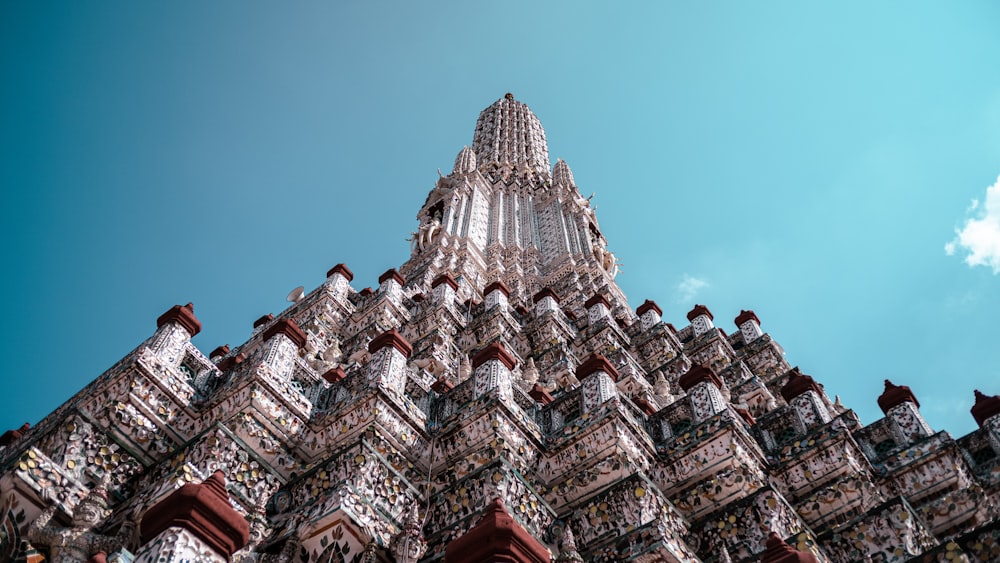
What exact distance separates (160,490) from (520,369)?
9.81 meters

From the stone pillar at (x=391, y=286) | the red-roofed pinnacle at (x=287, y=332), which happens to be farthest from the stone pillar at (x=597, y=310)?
the red-roofed pinnacle at (x=287, y=332)

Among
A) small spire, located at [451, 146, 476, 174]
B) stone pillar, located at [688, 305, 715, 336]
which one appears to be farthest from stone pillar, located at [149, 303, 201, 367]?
small spire, located at [451, 146, 476, 174]

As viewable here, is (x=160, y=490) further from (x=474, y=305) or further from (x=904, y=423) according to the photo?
(x=474, y=305)

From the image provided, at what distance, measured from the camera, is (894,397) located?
12.4 m

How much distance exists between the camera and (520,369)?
1678 centimetres

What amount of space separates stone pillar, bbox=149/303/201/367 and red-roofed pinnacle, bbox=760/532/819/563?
6.98 meters

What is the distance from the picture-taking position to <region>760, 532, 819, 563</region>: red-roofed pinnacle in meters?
6.64

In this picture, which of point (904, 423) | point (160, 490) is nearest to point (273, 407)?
point (160, 490)

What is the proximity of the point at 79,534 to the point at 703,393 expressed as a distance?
7.89 meters

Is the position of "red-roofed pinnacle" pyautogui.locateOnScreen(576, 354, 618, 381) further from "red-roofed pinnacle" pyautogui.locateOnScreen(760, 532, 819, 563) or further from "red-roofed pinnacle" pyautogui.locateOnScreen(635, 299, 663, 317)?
"red-roofed pinnacle" pyautogui.locateOnScreen(635, 299, 663, 317)

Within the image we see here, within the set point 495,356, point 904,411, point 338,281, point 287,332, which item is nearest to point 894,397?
point 904,411

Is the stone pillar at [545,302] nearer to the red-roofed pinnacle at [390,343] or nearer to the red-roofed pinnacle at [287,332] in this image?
the red-roofed pinnacle at [390,343]

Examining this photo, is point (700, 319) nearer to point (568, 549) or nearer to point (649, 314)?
point (649, 314)

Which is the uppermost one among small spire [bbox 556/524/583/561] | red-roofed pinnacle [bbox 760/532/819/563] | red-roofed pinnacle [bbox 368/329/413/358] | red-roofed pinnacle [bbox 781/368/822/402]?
red-roofed pinnacle [bbox 368/329/413/358]
